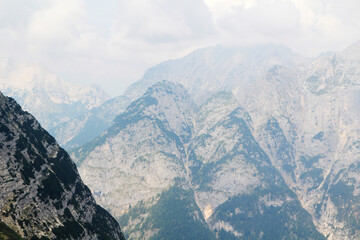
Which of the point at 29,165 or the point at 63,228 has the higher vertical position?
the point at 29,165

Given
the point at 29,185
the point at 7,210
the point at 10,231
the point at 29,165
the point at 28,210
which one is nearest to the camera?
the point at 10,231

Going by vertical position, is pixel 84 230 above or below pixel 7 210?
below

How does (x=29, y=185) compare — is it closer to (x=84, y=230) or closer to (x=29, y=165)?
(x=29, y=165)

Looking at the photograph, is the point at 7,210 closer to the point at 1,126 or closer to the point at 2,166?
the point at 2,166

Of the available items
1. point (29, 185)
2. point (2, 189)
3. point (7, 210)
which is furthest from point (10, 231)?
point (29, 185)

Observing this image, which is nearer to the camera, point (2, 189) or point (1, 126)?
point (2, 189)

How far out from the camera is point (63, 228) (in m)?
180

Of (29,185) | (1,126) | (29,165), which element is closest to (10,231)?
(29,185)

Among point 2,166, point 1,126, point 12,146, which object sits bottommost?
point 2,166

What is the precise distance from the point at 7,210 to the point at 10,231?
625 inches

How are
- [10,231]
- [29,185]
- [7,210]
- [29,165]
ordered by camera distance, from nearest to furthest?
[10,231]
[7,210]
[29,185]
[29,165]

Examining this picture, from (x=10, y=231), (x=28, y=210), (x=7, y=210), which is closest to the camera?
(x=10, y=231)

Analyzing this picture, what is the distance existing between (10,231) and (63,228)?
38.6m

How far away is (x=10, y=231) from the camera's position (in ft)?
472
